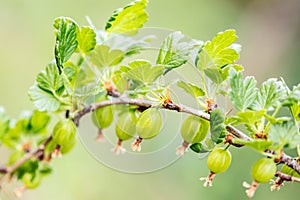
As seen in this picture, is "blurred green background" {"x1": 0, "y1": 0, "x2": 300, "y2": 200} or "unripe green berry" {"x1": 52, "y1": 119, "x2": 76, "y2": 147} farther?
"blurred green background" {"x1": 0, "y1": 0, "x2": 300, "y2": 200}

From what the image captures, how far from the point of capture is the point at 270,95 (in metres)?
0.38

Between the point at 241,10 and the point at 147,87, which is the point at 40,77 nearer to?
the point at 147,87

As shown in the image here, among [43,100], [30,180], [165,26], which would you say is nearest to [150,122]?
[43,100]

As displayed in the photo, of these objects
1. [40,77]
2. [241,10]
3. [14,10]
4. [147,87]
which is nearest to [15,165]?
[40,77]

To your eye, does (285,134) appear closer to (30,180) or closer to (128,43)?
(128,43)

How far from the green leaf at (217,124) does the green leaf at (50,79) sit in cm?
17

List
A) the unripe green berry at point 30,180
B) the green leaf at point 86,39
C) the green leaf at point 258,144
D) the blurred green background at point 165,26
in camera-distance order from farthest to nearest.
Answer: the blurred green background at point 165,26, the unripe green berry at point 30,180, the green leaf at point 86,39, the green leaf at point 258,144

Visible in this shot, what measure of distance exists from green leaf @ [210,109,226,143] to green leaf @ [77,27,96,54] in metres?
0.15

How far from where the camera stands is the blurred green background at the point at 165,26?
136 centimetres

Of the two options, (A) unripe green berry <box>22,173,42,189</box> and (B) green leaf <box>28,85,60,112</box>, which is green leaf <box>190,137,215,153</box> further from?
(A) unripe green berry <box>22,173,42,189</box>

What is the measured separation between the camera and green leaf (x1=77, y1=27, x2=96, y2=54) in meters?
0.45

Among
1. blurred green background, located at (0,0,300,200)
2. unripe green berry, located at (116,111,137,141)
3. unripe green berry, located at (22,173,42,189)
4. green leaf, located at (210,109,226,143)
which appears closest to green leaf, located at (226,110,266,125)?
green leaf, located at (210,109,226,143)

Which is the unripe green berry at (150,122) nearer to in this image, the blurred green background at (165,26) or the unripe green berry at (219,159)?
the unripe green berry at (219,159)

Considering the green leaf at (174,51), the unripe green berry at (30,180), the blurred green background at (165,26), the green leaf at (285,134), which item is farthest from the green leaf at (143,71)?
the blurred green background at (165,26)
